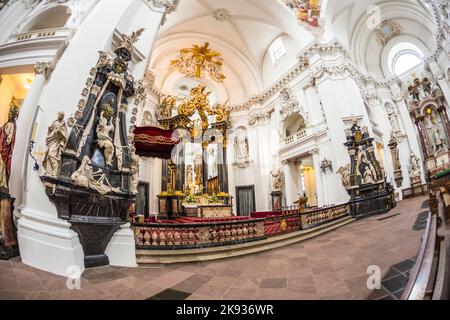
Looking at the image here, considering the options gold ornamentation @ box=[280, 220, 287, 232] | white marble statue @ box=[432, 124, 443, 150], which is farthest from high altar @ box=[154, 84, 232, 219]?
white marble statue @ box=[432, 124, 443, 150]

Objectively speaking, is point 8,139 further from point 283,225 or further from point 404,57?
point 404,57

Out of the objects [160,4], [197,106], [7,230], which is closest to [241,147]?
[197,106]

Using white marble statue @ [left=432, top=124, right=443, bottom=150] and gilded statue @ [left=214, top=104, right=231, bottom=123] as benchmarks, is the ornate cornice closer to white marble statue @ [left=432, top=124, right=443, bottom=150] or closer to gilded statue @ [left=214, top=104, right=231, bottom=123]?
gilded statue @ [left=214, top=104, right=231, bottom=123]

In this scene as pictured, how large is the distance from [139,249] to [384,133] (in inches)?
600

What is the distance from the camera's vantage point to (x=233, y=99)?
14.9 meters

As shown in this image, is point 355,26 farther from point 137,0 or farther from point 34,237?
point 34,237

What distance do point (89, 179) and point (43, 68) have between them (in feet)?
8.53

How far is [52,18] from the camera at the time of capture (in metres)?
5.54

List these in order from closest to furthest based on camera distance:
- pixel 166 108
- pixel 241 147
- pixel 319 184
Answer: pixel 319 184 < pixel 166 108 < pixel 241 147

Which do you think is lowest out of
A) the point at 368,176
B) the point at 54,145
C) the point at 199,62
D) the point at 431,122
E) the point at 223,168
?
the point at 368,176

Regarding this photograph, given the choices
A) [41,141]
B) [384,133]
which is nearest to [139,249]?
[41,141]

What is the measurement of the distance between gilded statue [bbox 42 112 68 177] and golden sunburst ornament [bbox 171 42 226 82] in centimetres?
1157

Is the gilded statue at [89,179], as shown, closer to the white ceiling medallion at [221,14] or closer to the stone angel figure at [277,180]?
the stone angel figure at [277,180]

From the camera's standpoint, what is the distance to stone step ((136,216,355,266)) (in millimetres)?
3250
